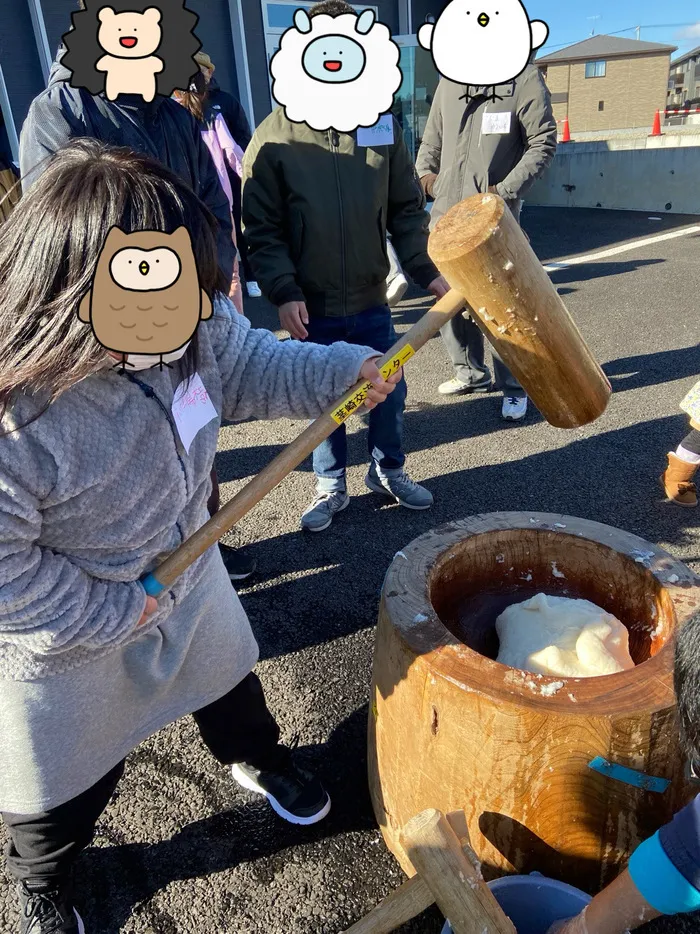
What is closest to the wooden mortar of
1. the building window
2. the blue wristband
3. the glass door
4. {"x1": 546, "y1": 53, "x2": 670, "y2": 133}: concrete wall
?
the blue wristband

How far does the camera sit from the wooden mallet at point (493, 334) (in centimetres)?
143

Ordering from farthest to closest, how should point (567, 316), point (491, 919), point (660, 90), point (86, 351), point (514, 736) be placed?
point (660, 90)
point (567, 316)
point (514, 736)
point (491, 919)
point (86, 351)

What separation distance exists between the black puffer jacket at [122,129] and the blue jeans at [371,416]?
0.62m

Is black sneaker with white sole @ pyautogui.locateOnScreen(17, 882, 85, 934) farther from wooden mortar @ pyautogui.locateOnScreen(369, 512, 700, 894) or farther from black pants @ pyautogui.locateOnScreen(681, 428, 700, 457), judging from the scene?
black pants @ pyautogui.locateOnScreen(681, 428, 700, 457)

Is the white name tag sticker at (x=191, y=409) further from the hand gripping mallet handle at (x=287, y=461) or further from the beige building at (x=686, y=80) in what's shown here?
the beige building at (x=686, y=80)

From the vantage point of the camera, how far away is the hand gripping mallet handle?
4.47 feet

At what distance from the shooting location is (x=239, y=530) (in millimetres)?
3273

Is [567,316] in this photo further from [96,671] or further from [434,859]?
[96,671]

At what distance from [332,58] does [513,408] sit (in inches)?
87.1

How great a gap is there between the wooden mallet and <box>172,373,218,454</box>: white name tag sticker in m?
0.17

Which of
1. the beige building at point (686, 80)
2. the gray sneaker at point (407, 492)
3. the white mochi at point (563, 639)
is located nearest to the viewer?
the white mochi at point (563, 639)

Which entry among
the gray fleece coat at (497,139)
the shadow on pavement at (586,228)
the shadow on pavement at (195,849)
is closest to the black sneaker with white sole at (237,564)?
the shadow on pavement at (195,849)

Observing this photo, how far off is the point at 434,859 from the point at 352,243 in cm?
227

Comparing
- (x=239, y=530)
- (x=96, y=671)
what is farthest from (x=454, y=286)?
(x=239, y=530)
